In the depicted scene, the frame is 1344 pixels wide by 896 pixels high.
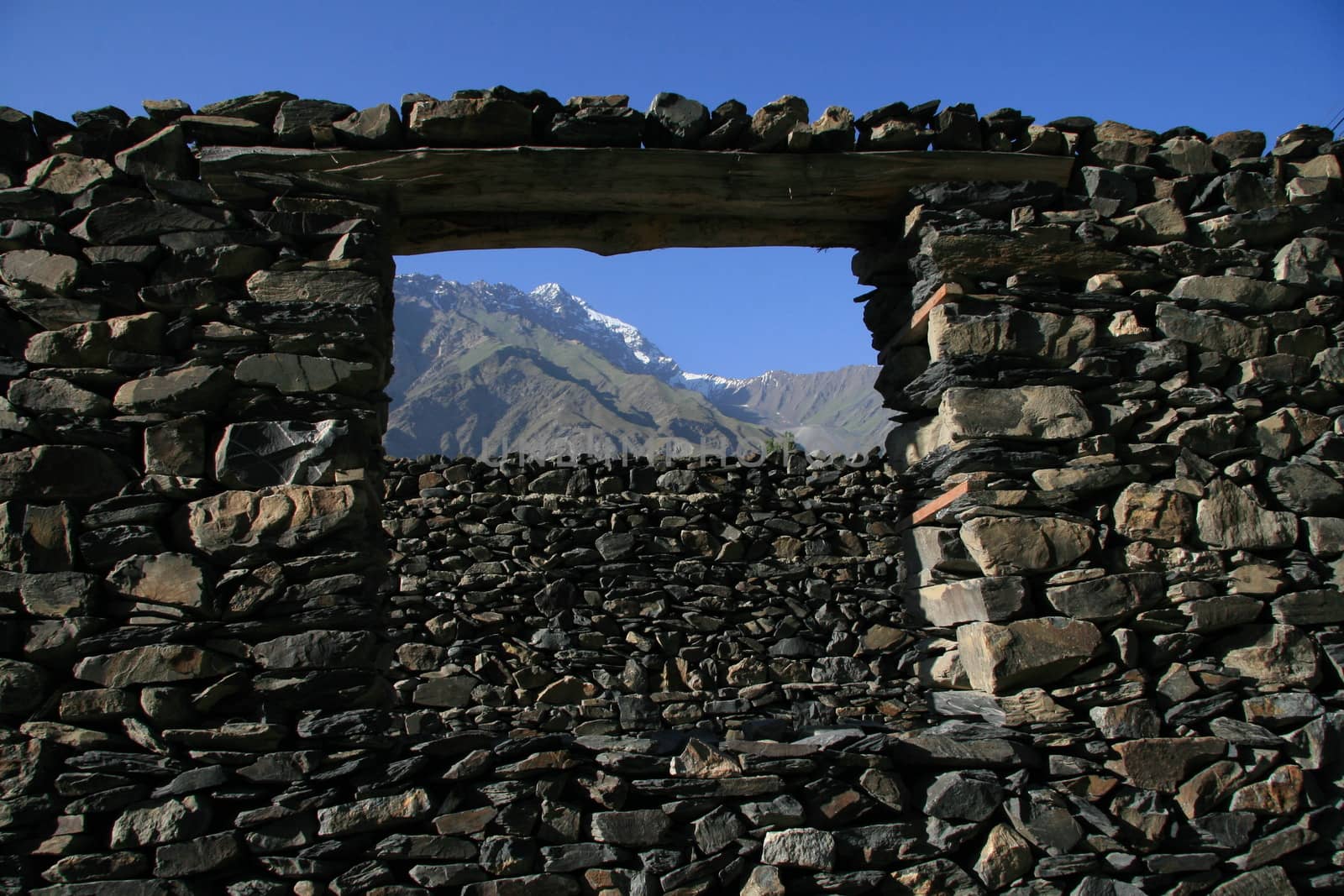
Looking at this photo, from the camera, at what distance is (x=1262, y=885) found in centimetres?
332

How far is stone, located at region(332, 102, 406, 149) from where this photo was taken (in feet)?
12.6

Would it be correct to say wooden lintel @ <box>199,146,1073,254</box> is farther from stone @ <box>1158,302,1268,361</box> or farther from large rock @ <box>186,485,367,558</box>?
large rock @ <box>186,485,367,558</box>

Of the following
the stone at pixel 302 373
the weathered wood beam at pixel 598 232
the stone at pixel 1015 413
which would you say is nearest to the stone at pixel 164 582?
the stone at pixel 302 373

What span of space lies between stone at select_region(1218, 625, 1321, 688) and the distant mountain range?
2062 inches

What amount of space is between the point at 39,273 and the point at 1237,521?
15.8 ft

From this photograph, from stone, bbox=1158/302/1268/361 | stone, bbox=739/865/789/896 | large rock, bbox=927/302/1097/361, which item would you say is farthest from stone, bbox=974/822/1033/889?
stone, bbox=1158/302/1268/361

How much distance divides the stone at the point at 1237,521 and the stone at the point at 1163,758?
0.81 m

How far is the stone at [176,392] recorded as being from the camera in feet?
11.2

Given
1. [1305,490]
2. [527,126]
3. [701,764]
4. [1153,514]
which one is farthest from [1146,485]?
[527,126]

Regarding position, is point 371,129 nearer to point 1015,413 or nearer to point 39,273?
point 39,273

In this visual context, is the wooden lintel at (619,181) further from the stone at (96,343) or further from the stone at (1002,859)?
the stone at (1002,859)

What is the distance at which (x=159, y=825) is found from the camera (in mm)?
2939

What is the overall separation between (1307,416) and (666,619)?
4.82 m

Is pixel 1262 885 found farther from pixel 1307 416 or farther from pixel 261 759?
pixel 261 759
